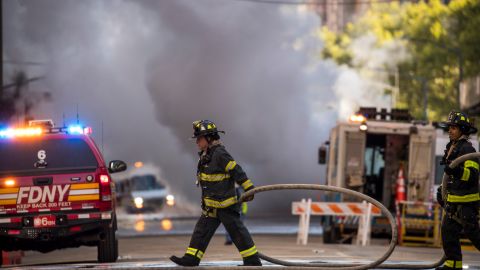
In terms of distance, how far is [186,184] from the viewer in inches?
1556

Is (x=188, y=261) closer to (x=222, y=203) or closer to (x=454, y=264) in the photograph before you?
(x=222, y=203)

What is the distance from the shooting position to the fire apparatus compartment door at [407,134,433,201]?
2408 centimetres

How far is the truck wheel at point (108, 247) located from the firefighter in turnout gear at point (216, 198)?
3.08 metres

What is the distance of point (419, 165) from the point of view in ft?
79.2

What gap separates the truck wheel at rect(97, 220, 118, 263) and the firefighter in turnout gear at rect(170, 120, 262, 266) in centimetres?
308

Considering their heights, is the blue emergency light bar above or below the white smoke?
below

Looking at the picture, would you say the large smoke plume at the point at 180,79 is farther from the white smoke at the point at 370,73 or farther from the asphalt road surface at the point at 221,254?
the white smoke at the point at 370,73

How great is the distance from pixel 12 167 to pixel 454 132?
5360mm

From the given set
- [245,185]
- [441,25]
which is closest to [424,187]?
[245,185]

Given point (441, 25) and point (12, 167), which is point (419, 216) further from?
point (441, 25)

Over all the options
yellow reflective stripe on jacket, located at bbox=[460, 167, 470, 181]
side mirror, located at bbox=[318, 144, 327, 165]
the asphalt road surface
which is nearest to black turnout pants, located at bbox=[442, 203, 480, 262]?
yellow reflective stripe on jacket, located at bbox=[460, 167, 470, 181]

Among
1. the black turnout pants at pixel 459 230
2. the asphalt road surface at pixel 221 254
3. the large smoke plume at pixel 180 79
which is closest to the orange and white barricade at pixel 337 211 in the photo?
the asphalt road surface at pixel 221 254

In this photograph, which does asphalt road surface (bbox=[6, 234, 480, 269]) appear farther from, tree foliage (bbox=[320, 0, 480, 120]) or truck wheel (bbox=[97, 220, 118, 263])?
tree foliage (bbox=[320, 0, 480, 120])

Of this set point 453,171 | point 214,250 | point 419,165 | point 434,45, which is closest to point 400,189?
point 419,165
